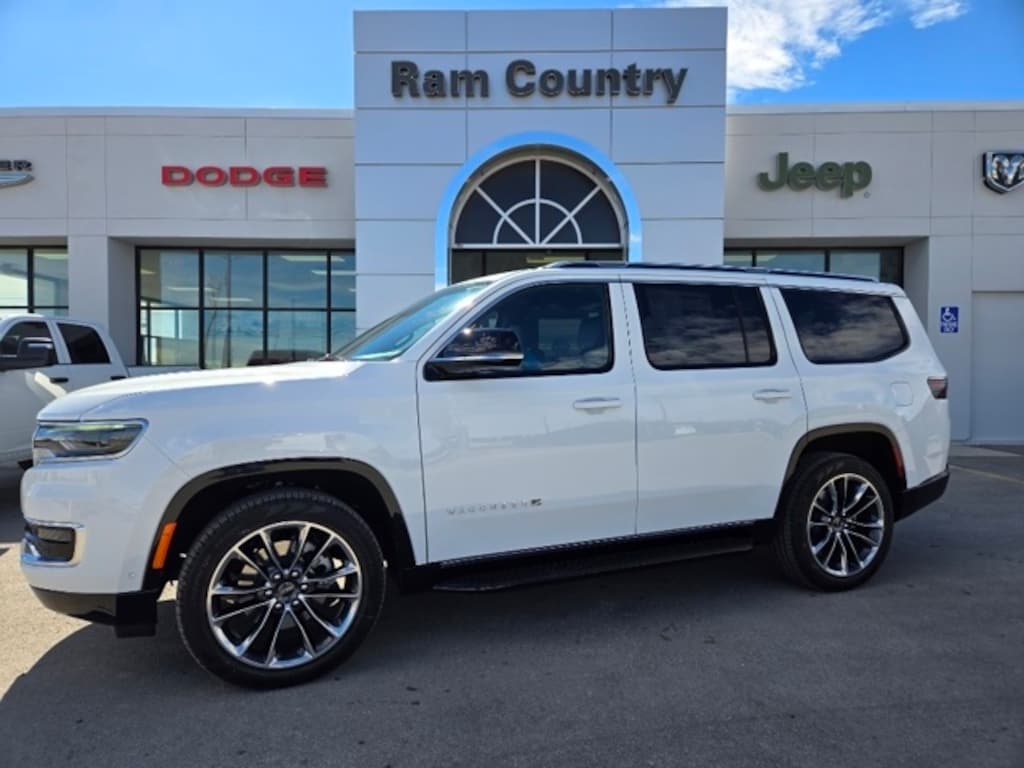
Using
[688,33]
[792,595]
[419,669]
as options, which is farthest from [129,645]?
[688,33]

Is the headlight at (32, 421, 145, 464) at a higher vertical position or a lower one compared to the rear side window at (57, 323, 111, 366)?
lower

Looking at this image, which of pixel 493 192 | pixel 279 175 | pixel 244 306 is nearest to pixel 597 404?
pixel 493 192

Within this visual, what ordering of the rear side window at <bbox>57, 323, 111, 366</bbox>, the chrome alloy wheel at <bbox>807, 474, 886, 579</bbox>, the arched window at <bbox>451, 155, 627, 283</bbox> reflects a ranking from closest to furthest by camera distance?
1. the chrome alloy wheel at <bbox>807, 474, 886, 579</bbox>
2. the rear side window at <bbox>57, 323, 111, 366</bbox>
3. the arched window at <bbox>451, 155, 627, 283</bbox>

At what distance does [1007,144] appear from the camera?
42.1 feet

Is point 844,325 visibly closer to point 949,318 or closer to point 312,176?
point 949,318

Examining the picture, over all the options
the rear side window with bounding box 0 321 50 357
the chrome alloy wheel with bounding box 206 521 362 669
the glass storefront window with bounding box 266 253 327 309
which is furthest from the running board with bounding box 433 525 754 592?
the glass storefront window with bounding box 266 253 327 309

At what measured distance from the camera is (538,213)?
1184 cm

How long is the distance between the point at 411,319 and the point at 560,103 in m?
8.73

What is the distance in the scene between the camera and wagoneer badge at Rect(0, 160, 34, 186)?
41.7 feet

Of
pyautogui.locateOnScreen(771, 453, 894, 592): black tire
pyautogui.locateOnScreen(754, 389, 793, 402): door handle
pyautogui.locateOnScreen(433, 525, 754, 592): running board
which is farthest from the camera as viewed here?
pyautogui.locateOnScreen(771, 453, 894, 592): black tire

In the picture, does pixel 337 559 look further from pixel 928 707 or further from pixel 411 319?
pixel 928 707

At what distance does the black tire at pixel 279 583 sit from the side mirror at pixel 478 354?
0.85 metres

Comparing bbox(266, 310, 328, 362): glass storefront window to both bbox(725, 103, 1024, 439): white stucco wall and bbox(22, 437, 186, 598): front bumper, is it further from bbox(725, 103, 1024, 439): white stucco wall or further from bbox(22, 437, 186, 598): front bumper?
bbox(22, 437, 186, 598): front bumper

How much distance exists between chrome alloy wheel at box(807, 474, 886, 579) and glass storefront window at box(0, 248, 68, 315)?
14638mm
